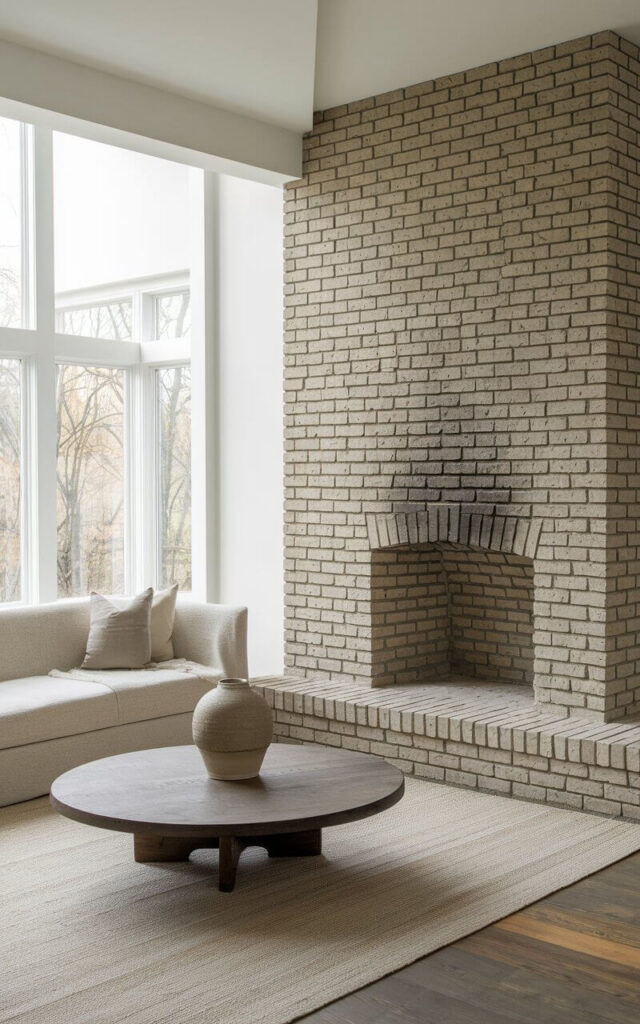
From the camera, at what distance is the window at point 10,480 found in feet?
20.8

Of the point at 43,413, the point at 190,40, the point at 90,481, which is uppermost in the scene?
the point at 190,40

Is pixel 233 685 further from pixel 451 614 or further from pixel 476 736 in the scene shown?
pixel 451 614

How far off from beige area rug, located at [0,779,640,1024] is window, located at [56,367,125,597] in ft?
8.11

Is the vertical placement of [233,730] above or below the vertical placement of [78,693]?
above

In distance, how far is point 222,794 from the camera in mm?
3648

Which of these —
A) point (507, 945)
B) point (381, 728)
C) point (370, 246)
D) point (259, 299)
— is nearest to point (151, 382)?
point (259, 299)

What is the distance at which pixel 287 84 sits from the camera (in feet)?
17.9

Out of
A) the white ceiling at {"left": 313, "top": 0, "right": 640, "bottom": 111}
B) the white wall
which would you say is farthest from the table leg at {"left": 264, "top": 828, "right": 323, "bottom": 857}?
the white ceiling at {"left": 313, "top": 0, "right": 640, "bottom": 111}

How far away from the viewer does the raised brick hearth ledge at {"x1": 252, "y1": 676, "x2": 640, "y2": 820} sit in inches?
176

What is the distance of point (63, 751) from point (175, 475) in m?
2.79

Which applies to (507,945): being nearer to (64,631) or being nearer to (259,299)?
(64,631)

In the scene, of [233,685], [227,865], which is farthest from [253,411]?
[227,865]

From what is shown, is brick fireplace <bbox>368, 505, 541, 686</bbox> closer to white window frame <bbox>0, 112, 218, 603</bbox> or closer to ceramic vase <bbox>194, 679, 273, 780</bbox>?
white window frame <bbox>0, 112, 218, 603</bbox>

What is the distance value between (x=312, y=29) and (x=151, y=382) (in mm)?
2860
